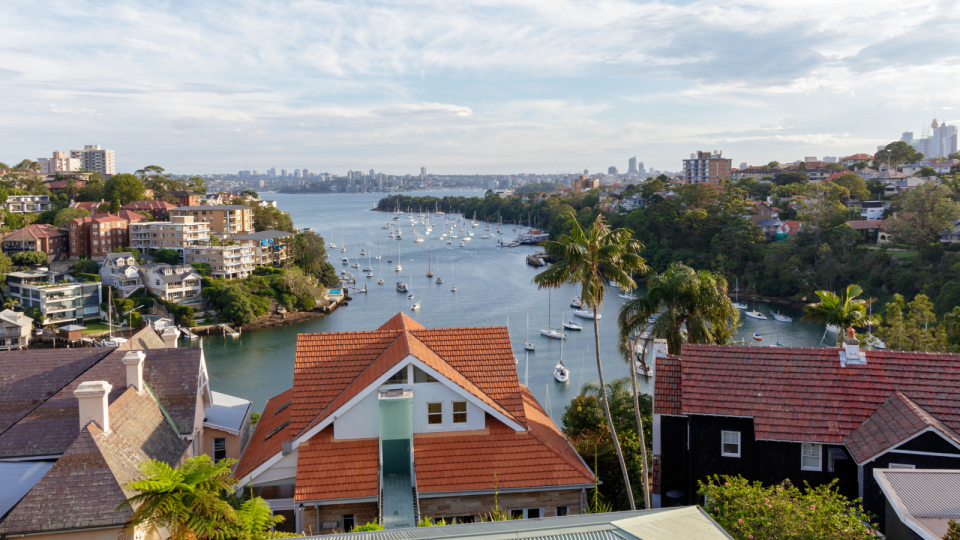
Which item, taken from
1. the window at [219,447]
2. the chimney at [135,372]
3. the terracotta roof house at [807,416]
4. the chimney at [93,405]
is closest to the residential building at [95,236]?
the window at [219,447]

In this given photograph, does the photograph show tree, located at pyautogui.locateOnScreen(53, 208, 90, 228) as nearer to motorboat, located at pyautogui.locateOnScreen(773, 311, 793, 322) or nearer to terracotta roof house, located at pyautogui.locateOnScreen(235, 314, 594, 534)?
terracotta roof house, located at pyautogui.locateOnScreen(235, 314, 594, 534)

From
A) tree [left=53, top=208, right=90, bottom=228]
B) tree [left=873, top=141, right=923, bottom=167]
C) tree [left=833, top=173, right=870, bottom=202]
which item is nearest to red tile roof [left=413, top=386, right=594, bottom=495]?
tree [left=53, top=208, right=90, bottom=228]

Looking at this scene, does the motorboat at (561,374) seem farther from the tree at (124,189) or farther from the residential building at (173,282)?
the tree at (124,189)

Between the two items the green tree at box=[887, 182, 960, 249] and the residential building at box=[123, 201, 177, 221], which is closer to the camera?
the green tree at box=[887, 182, 960, 249]

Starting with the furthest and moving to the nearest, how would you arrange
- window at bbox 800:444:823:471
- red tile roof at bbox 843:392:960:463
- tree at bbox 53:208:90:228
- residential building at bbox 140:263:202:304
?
tree at bbox 53:208:90:228 < residential building at bbox 140:263:202:304 < window at bbox 800:444:823:471 < red tile roof at bbox 843:392:960:463

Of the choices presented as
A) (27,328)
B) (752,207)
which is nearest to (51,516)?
(27,328)

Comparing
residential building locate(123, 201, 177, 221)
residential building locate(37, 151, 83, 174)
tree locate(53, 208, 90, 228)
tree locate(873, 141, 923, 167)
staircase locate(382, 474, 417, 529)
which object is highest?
residential building locate(37, 151, 83, 174)

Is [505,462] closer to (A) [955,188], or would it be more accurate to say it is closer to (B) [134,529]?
(B) [134,529]
